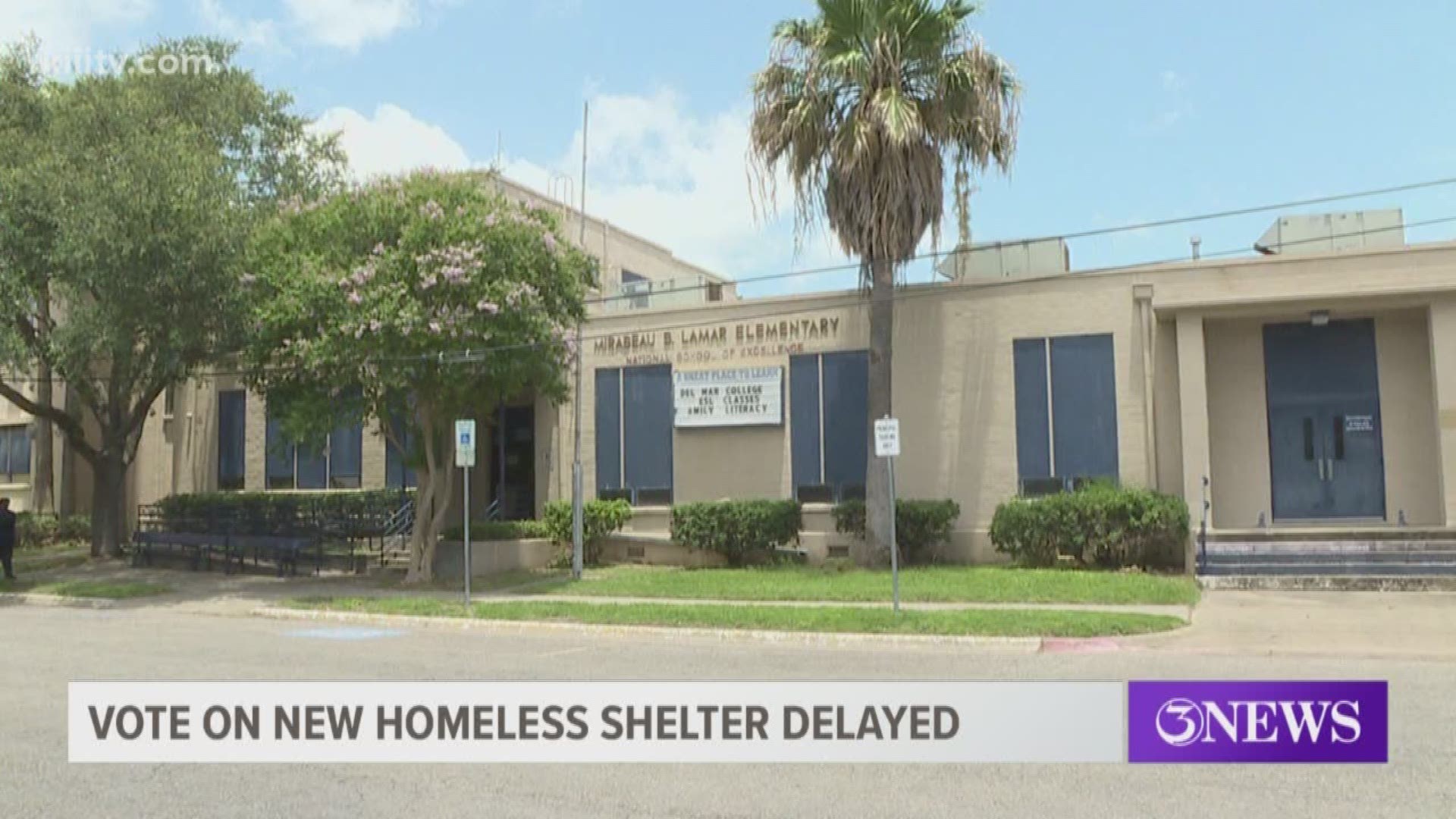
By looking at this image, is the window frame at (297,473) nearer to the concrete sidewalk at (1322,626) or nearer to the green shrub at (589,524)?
the green shrub at (589,524)

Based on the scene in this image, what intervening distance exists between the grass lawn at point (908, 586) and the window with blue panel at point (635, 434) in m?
3.27

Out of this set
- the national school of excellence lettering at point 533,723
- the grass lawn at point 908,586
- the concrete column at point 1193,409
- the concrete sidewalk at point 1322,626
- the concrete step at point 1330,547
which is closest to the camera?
the national school of excellence lettering at point 533,723

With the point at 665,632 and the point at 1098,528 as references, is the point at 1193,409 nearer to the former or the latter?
the point at 1098,528

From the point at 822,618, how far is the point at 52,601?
14.0m

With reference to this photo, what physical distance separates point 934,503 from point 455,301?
8.95 meters

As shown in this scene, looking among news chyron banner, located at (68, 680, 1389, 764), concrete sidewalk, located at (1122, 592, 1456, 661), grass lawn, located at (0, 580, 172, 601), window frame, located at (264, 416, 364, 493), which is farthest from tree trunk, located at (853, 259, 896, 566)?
window frame, located at (264, 416, 364, 493)

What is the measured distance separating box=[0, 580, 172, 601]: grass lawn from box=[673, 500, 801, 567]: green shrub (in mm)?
9374

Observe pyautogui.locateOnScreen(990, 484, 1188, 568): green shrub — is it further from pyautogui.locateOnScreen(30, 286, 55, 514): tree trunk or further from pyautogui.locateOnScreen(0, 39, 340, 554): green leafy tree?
pyautogui.locateOnScreen(30, 286, 55, 514): tree trunk

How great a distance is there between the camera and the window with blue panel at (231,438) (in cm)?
2984

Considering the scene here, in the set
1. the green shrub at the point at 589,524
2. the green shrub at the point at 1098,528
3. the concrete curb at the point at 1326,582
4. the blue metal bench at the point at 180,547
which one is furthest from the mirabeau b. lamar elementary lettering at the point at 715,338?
the blue metal bench at the point at 180,547

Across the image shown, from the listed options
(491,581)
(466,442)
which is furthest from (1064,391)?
(491,581)

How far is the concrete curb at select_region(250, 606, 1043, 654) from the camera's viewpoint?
1306 centimetres

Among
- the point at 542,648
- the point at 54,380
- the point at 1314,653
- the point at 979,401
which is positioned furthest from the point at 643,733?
the point at 54,380

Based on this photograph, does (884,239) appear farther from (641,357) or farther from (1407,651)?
(1407,651)
